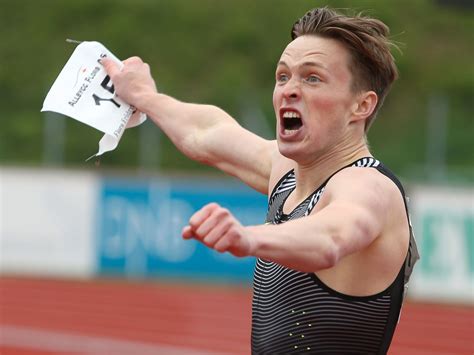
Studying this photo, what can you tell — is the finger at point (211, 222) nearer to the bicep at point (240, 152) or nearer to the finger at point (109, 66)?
the bicep at point (240, 152)

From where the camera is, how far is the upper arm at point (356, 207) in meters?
2.90

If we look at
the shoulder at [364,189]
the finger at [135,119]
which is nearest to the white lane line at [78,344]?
the finger at [135,119]

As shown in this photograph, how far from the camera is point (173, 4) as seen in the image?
2717 centimetres

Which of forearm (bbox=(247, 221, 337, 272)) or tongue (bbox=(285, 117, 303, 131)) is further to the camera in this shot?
tongue (bbox=(285, 117, 303, 131))

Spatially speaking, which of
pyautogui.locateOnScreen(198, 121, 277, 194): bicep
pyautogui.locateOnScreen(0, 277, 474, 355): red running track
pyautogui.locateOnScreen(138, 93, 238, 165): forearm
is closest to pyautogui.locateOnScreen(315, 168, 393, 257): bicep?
pyautogui.locateOnScreen(198, 121, 277, 194): bicep

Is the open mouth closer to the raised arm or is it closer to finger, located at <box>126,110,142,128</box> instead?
the raised arm

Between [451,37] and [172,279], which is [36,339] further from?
[451,37]

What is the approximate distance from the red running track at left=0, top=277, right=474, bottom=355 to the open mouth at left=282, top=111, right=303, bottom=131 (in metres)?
7.67

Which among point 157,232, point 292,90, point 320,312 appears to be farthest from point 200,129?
point 157,232

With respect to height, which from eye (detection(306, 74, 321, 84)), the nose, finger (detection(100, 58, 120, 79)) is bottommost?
the nose

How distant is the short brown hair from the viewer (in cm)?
335

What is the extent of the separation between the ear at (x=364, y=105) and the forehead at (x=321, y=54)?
4.1 inches

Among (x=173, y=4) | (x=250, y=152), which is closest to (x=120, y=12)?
(x=173, y=4)

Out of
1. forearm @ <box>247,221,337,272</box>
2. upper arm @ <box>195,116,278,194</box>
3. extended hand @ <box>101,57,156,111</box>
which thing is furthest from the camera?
extended hand @ <box>101,57,156,111</box>
